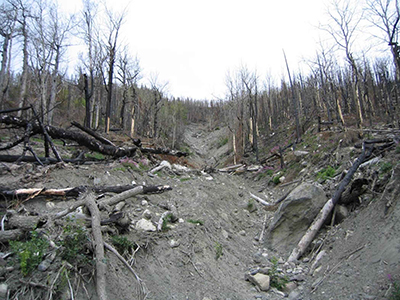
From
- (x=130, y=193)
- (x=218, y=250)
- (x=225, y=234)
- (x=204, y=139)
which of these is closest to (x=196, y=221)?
(x=218, y=250)

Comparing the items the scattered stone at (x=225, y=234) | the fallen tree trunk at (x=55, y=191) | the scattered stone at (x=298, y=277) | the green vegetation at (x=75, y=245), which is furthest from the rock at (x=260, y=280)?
the fallen tree trunk at (x=55, y=191)

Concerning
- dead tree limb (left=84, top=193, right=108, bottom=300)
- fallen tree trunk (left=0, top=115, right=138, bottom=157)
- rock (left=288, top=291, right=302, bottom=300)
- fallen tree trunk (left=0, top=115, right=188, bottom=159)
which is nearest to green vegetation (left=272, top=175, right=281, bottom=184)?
fallen tree trunk (left=0, top=115, right=188, bottom=159)

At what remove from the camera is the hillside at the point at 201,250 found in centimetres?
264

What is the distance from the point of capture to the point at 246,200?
883 centimetres

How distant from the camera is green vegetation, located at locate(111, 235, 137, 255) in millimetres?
3234

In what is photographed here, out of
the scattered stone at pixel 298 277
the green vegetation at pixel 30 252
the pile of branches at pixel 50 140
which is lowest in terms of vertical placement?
the scattered stone at pixel 298 277

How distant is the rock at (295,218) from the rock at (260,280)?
1.42m

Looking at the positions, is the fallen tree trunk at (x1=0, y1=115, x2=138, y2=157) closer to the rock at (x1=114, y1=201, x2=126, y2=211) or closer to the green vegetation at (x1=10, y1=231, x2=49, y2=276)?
the rock at (x1=114, y1=201, x2=126, y2=211)

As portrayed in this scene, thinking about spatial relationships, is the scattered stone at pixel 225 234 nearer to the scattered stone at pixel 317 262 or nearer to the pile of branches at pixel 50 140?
the scattered stone at pixel 317 262

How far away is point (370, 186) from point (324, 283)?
2.43 m

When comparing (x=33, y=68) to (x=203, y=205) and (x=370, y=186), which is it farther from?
(x=370, y=186)

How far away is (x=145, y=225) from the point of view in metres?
4.05

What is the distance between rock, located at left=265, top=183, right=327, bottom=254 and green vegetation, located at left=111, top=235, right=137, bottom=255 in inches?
138

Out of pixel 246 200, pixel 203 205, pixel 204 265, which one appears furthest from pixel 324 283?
pixel 246 200
